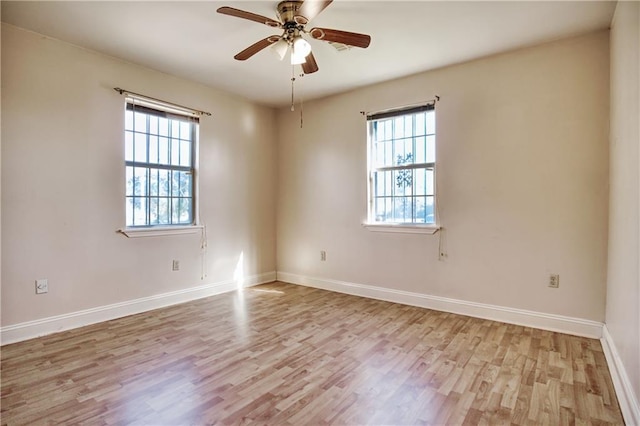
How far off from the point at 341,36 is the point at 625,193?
2.12m

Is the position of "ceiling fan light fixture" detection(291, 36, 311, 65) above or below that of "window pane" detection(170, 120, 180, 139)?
above

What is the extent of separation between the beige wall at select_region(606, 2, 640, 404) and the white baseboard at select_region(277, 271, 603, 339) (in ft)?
0.84

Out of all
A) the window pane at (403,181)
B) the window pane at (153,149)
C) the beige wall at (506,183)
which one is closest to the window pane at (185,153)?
the window pane at (153,149)

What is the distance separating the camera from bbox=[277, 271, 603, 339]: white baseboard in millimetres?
2949

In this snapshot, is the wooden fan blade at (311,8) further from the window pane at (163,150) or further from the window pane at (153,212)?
the window pane at (153,212)

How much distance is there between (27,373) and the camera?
2281mm

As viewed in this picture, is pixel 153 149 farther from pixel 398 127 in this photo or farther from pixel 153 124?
pixel 398 127

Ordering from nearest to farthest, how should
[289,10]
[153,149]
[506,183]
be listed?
1. [289,10]
2. [506,183]
3. [153,149]

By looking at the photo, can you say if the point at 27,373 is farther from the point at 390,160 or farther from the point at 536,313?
the point at 536,313

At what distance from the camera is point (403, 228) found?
3951 millimetres

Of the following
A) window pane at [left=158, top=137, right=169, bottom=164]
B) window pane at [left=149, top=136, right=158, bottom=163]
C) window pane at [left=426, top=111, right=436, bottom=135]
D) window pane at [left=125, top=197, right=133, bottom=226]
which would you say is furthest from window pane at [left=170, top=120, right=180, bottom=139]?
window pane at [left=426, top=111, right=436, bottom=135]

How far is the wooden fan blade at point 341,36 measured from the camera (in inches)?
91.2

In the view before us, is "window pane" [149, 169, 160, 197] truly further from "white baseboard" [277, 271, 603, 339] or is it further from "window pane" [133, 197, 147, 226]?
"white baseboard" [277, 271, 603, 339]

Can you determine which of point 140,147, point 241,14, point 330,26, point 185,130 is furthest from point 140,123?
point 330,26
